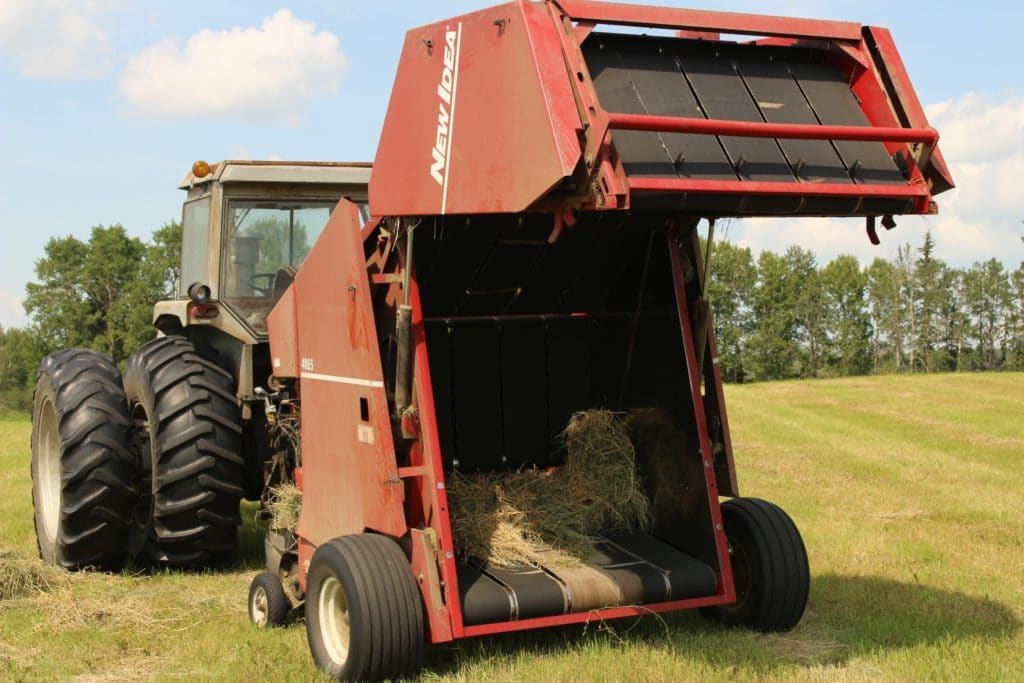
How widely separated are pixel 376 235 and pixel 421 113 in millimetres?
756

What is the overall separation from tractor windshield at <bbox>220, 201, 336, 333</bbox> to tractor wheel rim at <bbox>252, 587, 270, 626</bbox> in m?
2.05

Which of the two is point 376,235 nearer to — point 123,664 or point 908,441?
point 123,664

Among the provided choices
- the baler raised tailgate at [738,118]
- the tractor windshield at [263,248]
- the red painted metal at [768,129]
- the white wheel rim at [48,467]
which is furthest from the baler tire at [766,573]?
the white wheel rim at [48,467]

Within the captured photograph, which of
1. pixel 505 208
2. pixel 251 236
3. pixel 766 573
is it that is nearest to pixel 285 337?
pixel 251 236

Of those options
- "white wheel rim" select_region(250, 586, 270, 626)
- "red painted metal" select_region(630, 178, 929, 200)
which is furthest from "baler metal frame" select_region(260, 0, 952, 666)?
"white wheel rim" select_region(250, 586, 270, 626)

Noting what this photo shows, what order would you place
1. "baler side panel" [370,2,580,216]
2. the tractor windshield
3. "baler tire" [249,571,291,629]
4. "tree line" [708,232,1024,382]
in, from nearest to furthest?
"baler side panel" [370,2,580,216] < "baler tire" [249,571,291,629] < the tractor windshield < "tree line" [708,232,1024,382]

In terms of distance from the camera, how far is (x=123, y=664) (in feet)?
18.0

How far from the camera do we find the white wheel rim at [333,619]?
204 inches

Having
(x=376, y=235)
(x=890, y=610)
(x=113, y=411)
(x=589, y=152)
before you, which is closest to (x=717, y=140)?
(x=589, y=152)

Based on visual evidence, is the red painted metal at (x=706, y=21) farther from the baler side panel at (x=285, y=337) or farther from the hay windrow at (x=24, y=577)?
the hay windrow at (x=24, y=577)

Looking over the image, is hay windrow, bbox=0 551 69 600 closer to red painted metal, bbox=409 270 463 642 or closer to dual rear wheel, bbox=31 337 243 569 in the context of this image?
dual rear wheel, bbox=31 337 243 569

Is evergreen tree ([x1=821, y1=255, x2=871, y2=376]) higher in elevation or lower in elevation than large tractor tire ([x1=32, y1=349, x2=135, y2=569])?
higher

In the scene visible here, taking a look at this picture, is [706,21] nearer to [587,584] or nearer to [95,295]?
[587,584]

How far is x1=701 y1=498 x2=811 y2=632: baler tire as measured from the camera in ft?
18.4
